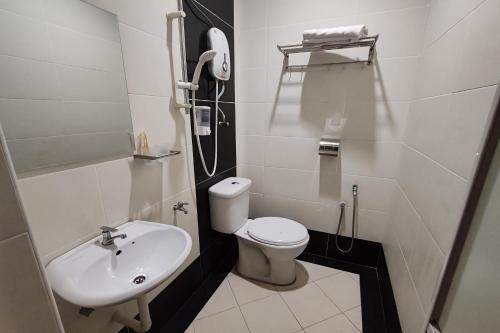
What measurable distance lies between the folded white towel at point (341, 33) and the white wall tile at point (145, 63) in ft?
3.03

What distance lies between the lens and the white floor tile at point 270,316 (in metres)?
1.42

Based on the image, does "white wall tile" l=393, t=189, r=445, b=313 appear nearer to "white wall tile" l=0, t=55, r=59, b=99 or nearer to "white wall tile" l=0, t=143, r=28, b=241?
"white wall tile" l=0, t=143, r=28, b=241

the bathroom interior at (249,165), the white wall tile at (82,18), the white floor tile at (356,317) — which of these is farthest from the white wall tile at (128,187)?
the white floor tile at (356,317)

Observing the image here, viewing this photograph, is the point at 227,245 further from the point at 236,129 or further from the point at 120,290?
the point at 120,290

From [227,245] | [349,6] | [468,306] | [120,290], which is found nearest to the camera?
[468,306]

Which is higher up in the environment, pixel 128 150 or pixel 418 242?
pixel 128 150

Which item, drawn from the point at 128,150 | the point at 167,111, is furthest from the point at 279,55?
the point at 128,150

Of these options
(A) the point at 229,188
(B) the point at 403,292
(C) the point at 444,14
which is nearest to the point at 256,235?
(A) the point at 229,188

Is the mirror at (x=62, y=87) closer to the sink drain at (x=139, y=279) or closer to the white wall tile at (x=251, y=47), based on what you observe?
the sink drain at (x=139, y=279)

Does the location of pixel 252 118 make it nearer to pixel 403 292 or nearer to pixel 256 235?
pixel 256 235

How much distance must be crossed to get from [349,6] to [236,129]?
1190mm

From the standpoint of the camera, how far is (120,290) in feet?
2.31

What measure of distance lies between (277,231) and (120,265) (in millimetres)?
1062

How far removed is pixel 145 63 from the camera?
1075 millimetres
